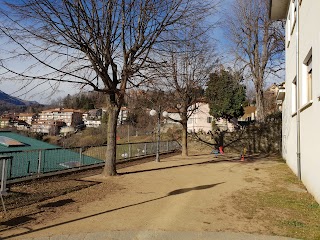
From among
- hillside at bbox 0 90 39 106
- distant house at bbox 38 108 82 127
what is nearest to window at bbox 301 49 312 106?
hillside at bbox 0 90 39 106

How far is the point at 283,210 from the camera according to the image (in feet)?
20.6

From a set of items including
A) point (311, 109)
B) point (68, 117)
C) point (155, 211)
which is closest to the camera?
point (155, 211)

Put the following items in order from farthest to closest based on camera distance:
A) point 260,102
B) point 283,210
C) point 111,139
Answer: point 260,102 → point 111,139 → point 283,210

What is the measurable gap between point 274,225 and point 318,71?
412 centimetres

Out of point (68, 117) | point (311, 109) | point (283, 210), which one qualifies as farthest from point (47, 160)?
point (68, 117)

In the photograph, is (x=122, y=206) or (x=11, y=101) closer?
(x=122, y=206)

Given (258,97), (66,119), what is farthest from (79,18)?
(66,119)

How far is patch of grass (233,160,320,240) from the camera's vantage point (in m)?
4.94

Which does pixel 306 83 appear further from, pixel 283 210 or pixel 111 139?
pixel 111 139

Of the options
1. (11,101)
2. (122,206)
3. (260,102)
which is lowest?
(122,206)

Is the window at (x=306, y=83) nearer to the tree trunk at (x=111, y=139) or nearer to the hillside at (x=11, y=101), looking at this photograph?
the tree trunk at (x=111, y=139)

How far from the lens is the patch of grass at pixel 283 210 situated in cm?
494

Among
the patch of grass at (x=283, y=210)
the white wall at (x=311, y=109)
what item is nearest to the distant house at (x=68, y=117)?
the white wall at (x=311, y=109)

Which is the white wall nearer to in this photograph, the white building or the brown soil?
the white building
